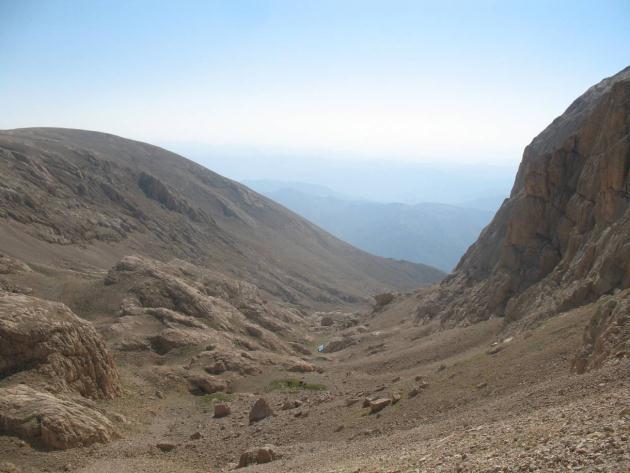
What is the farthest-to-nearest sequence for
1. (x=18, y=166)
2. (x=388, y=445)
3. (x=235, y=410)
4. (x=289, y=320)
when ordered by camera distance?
(x=18, y=166) < (x=289, y=320) < (x=235, y=410) < (x=388, y=445)

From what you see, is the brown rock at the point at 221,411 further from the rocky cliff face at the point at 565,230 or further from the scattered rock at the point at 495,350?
the rocky cliff face at the point at 565,230

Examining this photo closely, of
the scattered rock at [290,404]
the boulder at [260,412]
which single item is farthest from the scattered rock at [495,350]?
the boulder at [260,412]

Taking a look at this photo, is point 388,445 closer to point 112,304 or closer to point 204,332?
point 204,332

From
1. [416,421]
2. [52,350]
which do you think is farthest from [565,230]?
[52,350]

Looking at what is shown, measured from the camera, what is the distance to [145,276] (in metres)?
47.0

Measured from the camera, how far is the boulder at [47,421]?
18.3 m

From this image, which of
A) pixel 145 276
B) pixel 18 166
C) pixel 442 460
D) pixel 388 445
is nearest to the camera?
pixel 442 460

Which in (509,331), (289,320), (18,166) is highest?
(18,166)

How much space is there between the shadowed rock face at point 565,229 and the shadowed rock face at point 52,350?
2590cm

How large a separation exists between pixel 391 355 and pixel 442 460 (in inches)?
1205

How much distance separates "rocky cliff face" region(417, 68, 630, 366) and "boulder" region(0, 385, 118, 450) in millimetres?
25585

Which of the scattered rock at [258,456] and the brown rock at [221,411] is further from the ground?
the scattered rock at [258,456]

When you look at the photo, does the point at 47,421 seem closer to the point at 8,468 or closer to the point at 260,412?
the point at 8,468

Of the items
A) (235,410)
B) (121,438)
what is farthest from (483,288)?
(121,438)
